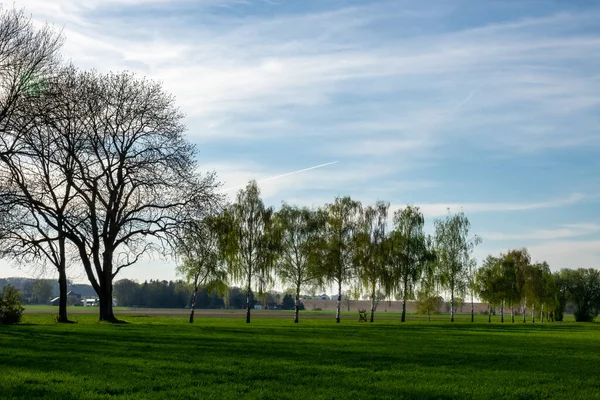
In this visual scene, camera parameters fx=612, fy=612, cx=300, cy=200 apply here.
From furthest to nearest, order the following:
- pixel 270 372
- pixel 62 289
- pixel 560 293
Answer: pixel 560 293
pixel 62 289
pixel 270 372

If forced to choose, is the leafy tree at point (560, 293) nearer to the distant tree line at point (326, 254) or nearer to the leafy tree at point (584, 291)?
the leafy tree at point (584, 291)

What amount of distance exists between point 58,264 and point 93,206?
5.10 metres

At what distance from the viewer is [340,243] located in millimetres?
75812

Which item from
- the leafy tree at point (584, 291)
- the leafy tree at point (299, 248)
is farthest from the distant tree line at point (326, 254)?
the leafy tree at point (584, 291)

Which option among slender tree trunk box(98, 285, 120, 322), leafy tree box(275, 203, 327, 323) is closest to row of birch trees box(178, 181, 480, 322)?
leafy tree box(275, 203, 327, 323)

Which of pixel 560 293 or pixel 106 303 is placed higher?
pixel 106 303

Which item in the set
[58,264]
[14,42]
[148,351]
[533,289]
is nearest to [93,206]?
[58,264]

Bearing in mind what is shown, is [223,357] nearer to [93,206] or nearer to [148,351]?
[148,351]

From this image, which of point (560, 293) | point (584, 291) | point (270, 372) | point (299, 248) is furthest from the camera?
point (584, 291)

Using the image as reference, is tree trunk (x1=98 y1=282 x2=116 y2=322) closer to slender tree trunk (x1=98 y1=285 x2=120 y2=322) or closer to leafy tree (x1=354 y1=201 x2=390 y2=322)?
slender tree trunk (x1=98 y1=285 x2=120 y2=322)

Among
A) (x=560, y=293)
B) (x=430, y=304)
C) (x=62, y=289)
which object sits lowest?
(x=430, y=304)

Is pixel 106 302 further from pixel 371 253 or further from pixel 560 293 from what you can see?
pixel 560 293

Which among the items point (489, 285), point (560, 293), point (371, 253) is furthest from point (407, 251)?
point (560, 293)

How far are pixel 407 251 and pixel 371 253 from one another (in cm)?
746
